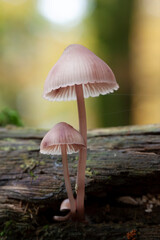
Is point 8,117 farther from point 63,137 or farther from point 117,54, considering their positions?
point 117,54

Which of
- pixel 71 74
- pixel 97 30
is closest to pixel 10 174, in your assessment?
pixel 71 74

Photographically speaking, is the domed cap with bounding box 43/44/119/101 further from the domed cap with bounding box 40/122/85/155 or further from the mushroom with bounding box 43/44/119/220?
the domed cap with bounding box 40/122/85/155

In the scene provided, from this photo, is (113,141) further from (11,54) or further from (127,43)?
(11,54)

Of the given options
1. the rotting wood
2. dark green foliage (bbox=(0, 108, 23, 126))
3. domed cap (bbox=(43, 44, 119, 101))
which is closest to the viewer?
domed cap (bbox=(43, 44, 119, 101))

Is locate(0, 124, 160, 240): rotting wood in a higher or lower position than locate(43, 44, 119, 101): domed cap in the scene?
lower

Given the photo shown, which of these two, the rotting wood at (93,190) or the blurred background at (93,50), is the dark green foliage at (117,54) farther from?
the rotting wood at (93,190)

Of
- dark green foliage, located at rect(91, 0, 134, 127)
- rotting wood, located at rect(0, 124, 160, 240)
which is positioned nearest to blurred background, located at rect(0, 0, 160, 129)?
dark green foliage, located at rect(91, 0, 134, 127)
